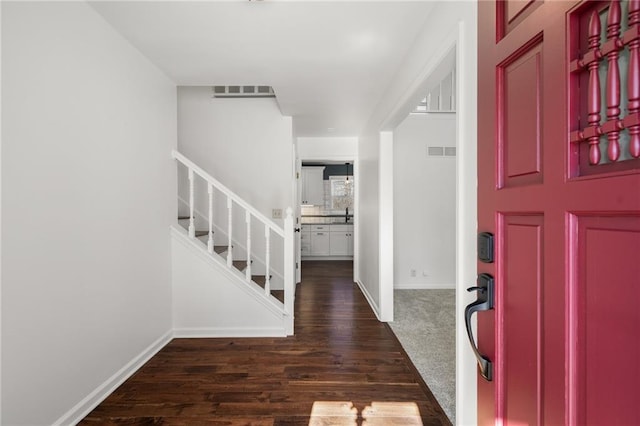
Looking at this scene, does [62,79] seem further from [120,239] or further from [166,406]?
[166,406]

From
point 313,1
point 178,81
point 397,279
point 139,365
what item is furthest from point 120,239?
point 397,279

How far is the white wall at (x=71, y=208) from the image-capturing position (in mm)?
1370

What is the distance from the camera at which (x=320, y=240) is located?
6836 mm

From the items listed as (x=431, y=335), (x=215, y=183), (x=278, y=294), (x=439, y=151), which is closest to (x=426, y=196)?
(x=439, y=151)

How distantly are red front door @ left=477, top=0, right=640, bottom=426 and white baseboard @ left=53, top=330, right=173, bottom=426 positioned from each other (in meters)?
2.12

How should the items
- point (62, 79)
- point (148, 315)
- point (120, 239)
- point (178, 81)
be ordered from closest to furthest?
point (62, 79), point (120, 239), point (148, 315), point (178, 81)

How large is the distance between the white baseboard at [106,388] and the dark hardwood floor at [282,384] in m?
0.04

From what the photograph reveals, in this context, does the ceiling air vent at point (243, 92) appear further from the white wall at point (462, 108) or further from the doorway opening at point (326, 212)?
the doorway opening at point (326, 212)

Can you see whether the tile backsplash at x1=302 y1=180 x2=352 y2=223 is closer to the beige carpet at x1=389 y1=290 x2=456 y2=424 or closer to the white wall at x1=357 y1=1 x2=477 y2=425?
the beige carpet at x1=389 y1=290 x2=456 y2=424

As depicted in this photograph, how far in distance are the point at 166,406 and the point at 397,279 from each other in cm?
340

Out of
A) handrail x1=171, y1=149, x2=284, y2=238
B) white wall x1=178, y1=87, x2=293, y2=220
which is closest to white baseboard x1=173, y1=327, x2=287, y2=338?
handrail x1=171, y1=149, x2=284, y2=238

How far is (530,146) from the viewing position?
0.73 meters

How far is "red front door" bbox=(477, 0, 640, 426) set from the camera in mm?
521

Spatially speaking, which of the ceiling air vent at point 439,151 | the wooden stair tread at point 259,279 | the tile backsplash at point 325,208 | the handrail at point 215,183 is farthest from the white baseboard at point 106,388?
the tile backsplash at point 325,208
